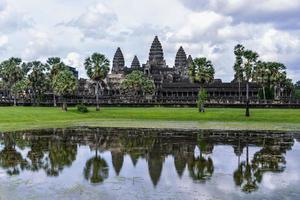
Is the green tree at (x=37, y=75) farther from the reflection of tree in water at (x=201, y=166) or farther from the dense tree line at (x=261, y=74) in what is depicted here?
the reflection of tree in water at (x=201, y=166)

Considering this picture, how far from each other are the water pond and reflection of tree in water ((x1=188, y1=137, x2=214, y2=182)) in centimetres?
5

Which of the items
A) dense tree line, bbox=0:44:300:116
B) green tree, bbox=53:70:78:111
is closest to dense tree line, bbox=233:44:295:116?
dense tree line, bbox=0:44:300:116

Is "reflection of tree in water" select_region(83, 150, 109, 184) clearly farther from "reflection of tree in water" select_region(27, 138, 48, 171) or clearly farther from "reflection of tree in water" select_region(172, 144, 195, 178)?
"reflection of tree in water" select_region(172, 144, 195, 178)

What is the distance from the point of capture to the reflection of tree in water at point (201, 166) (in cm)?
2550

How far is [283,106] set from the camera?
348ft

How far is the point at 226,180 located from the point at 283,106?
8534 centimetres

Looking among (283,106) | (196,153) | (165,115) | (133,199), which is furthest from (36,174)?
(283,106)

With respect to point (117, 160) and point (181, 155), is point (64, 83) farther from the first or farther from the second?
point (117, 160)

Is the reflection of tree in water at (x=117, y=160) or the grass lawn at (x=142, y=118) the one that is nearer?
the reflection of tree in water at (x=117, y=160)

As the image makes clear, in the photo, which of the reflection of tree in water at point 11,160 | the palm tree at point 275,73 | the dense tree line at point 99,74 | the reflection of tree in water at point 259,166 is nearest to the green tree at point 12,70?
the dense tree line at point 99,74

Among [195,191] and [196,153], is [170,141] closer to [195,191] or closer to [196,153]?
[196,153]

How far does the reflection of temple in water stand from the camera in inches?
1067

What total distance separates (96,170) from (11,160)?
6.91 metres

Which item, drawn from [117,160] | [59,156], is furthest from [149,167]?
[59,156]
